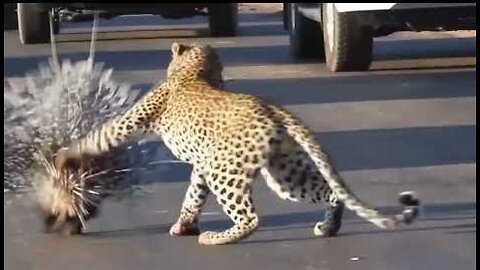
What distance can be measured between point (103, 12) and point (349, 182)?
1044cm

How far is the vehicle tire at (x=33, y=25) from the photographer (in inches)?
741

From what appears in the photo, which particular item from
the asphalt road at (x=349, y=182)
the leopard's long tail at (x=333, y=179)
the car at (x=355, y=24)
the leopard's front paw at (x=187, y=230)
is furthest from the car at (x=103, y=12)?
the leopard's long tail at (x=333, y=179)

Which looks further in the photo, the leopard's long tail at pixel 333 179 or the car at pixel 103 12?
the car at pixel 103 12

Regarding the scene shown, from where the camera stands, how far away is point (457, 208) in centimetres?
757

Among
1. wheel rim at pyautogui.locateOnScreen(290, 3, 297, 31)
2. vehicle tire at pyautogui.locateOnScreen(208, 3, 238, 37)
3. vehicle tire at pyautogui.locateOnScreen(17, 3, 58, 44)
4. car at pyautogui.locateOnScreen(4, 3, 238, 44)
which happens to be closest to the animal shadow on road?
wheel rim at pyautogui.locateOnScreen(290, 3, 297, 31)

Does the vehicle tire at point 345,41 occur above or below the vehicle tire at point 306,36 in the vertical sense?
above

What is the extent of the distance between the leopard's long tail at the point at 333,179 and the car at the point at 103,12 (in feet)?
35.6

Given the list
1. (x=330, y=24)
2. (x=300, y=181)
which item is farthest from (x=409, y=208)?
(x=330, y=24)

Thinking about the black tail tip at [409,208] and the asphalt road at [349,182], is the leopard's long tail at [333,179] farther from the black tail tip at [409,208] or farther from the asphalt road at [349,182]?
the asphalt road at [349,182]

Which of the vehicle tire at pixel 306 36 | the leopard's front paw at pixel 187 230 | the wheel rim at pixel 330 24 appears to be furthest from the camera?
the vehicle tire at pixel 306 36

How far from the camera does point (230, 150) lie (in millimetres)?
6656

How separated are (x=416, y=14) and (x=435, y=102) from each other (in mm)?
1078

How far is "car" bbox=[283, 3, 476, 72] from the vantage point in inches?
498

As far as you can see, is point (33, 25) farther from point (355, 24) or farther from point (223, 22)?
point (355, 24)
